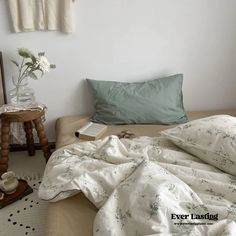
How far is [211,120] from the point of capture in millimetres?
1682

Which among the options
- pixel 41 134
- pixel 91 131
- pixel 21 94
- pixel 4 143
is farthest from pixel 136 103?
pixel 4 143

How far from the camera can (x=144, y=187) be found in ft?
3.96

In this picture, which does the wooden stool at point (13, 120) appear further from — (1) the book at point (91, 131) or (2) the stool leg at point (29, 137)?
(1) the book at point (91, 131)

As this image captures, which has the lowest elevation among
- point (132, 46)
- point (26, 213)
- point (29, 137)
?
point (26, 213)

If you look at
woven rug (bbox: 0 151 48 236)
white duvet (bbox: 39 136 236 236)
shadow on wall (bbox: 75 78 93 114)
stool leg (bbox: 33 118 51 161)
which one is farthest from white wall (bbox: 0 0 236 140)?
white duvet (bbox: 39 136 236 236)

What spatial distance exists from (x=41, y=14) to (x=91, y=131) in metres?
0.87

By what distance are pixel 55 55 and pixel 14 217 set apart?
1142 millimetres

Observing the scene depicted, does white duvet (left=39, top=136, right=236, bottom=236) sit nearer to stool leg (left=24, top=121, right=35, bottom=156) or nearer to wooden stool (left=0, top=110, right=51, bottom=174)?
wooden stool (left=0, top=110, right=51, bottom=174)

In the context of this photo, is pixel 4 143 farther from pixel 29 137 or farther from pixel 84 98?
pixel 84 98

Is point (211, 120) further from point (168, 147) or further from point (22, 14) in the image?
point (22, 14)

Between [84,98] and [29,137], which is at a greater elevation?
[84,98]

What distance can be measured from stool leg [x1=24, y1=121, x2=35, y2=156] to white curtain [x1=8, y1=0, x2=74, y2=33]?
679 mm

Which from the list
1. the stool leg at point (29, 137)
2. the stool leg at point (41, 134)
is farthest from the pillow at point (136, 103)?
the stool leg at point (29, 137)

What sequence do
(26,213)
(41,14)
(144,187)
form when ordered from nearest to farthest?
1. (144,187)
2. (26,213)
3. (41,14)
